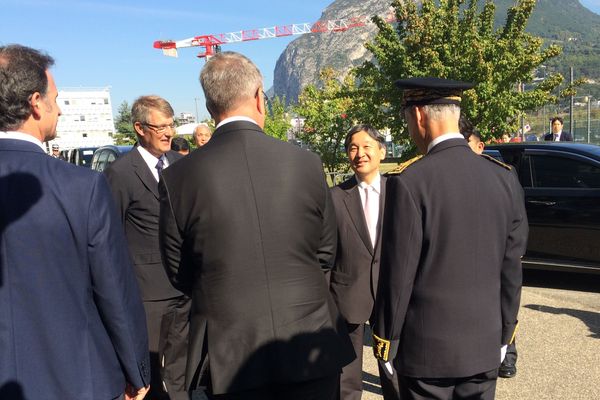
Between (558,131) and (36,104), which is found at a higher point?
(36,104)

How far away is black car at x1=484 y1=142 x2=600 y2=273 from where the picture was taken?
18.4 ft

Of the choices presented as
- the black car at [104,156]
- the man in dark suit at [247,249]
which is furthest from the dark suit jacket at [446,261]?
the black car at [104,156]

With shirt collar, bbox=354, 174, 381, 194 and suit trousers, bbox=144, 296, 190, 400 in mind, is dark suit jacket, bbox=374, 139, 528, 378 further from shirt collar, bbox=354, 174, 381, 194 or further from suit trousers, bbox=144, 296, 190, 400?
suit trousers, bbox=144, 296, 190, 400

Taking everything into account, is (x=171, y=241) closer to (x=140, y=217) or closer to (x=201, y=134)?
(x=140, y=217)

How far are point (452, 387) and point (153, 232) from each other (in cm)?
214

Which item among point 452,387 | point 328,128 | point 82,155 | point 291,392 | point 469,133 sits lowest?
point 452,387

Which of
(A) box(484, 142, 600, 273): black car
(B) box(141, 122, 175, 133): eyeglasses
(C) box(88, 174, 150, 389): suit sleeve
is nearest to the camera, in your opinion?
(C) box(88, 174, 150, 389): suit sleeve

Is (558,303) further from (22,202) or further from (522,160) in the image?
(22,202)

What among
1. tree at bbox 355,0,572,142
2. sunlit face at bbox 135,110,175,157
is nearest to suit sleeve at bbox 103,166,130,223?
sunlit face at bbox 135,110,175,157

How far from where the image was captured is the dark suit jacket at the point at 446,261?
1909mm

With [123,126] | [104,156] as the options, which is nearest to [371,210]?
[104,156]

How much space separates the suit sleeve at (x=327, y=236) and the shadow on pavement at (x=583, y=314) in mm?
3726

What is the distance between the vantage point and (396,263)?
1.96 meters

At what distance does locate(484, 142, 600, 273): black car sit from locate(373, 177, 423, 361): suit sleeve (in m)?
4.63
